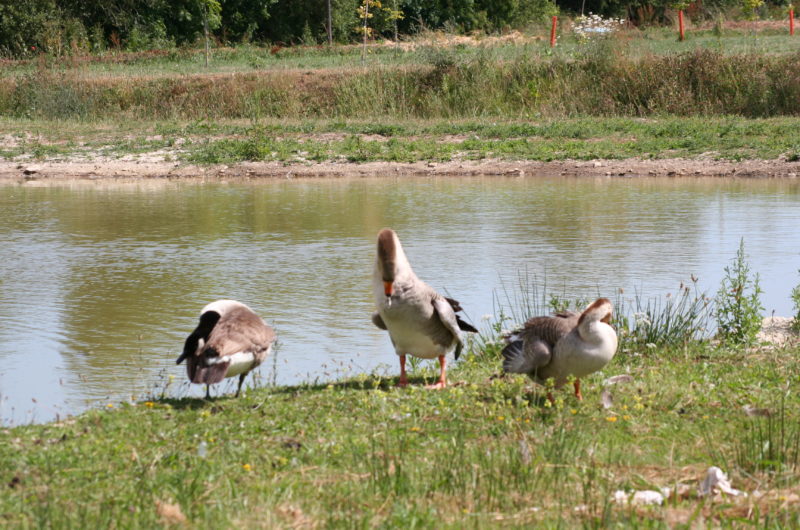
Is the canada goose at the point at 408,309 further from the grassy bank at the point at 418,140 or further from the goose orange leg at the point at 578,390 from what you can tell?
the grassy bank at the point at 418,140

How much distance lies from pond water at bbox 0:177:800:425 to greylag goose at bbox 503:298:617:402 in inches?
87.7

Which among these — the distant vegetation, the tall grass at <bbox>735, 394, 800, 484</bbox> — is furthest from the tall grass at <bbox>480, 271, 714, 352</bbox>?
the distant vegetation

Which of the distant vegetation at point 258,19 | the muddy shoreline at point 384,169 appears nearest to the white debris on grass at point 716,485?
the muddy shoreline at point 384,169

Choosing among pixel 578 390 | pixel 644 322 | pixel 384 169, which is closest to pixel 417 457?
pixel 578 390

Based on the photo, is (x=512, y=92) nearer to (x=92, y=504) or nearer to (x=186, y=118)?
(x=186, y=118)

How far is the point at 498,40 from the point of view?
53.8 meters

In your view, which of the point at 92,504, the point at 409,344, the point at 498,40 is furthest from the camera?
the point at 498,40

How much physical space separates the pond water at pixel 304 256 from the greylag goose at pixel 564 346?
2228mm

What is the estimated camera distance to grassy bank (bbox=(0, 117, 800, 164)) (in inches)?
953

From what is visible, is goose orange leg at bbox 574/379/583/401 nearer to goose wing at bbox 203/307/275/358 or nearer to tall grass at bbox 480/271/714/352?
tall grass at bbox 480/271/714/352

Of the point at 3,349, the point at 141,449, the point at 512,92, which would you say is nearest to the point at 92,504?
the point at 141,449

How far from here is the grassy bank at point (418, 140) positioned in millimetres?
24209

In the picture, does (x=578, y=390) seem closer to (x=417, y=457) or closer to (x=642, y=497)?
(x=417, y=457)

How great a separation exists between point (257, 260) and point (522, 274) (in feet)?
11.8
